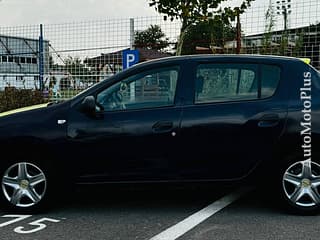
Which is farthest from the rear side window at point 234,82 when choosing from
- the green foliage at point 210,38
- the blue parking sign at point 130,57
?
the blue parking sign at point 130,57

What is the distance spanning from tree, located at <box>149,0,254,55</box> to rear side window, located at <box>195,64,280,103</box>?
12.4 feet

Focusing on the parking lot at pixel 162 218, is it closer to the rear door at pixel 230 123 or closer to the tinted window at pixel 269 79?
the rear door at pixel 230 123

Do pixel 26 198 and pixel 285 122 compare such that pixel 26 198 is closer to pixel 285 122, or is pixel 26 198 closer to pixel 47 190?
pixel 47 190

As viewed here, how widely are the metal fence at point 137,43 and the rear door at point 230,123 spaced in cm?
413

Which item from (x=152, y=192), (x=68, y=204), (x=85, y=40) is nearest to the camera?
(x=68, y=204)

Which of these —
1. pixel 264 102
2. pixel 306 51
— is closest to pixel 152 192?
pixel 264 102

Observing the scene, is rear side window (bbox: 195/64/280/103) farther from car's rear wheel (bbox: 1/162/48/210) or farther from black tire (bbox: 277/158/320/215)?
car's rear wheel (bbox: 1/162/48/210)

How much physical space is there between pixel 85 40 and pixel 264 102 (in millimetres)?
7283

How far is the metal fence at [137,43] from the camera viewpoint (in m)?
9.55

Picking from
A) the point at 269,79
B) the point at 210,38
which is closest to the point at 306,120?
the point at 269,79

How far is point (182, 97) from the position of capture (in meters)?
4.57

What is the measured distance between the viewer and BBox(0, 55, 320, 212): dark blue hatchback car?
4.50 meters

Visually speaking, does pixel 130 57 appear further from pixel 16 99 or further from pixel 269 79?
pixel 269 79

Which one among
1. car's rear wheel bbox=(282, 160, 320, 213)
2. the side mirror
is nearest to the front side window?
the side mirror
